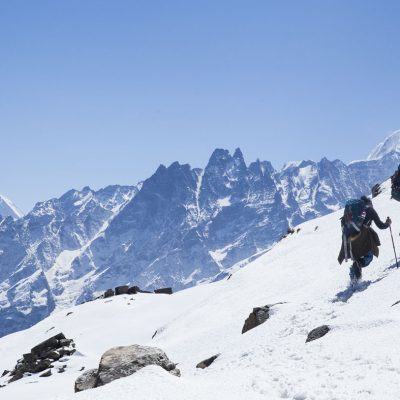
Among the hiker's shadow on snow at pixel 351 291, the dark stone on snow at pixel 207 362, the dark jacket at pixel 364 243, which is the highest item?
the dark jacket at pixel 364 243

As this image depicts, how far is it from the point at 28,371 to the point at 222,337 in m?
12.4

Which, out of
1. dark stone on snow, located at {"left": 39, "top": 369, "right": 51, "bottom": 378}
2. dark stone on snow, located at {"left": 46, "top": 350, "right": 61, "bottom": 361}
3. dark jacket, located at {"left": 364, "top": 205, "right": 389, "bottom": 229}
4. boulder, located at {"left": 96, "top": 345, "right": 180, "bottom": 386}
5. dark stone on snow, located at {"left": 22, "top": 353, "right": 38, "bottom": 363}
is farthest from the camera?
dark stone on snow, located at {"left": 46, "top": 350, "right": 61, "bottom": 361}

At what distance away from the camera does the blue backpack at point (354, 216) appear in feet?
61.1

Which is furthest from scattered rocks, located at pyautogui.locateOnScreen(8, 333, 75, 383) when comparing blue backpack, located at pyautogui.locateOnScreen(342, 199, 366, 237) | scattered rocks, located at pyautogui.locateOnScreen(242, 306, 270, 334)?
blue backpack, located at pyautogui.locateOnScreen(342, 199, 366, 237)

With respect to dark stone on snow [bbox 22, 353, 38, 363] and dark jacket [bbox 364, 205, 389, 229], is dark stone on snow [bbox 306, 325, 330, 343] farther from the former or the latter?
dark stone on snow [bbox 22, 353, 38, 363]

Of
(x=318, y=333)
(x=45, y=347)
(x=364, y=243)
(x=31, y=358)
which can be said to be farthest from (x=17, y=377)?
(x=318, y=333)

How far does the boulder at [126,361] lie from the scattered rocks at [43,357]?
49.9 feet

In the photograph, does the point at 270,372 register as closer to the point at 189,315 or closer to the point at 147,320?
the point at 189,315

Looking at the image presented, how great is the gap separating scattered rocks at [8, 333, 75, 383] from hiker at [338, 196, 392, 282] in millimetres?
16027

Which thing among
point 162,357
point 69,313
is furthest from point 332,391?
point 69,313

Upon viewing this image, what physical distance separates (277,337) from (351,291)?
3516 millimetres

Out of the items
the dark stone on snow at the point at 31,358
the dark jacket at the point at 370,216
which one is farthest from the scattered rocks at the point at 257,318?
the dark stone on snow at the point at 31,358

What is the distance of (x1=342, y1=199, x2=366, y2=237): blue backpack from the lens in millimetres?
18609

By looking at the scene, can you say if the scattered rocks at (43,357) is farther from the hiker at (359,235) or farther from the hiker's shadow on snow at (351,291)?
the hiker at (359,235)
